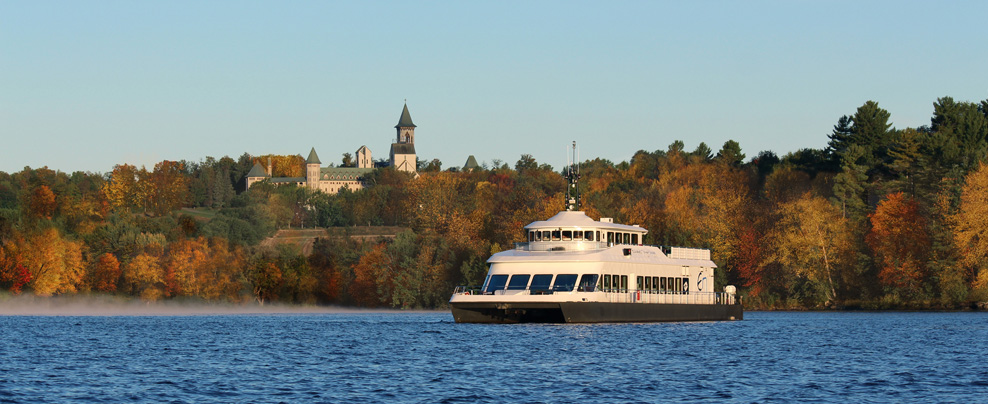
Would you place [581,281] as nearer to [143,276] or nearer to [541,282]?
[541,282]

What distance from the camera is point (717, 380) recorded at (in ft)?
143

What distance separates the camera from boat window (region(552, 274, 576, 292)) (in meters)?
69.0

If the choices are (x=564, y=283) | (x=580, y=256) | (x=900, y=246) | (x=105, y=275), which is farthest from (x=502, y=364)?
(x=105, y=275)

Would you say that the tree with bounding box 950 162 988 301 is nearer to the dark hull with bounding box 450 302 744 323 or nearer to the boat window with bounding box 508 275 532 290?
the dark hull with bounding box 450 302 744 323

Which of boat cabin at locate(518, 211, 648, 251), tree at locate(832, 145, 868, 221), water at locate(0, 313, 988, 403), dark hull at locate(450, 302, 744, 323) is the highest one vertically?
tree at locate(832, 145, 868, 221)

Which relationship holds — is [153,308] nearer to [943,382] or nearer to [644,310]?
[644,310]

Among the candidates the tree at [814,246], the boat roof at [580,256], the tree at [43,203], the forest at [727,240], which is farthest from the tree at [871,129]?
the tree at [43,203]

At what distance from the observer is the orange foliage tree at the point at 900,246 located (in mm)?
104000

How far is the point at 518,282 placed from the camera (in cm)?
6994

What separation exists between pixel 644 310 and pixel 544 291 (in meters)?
8.48

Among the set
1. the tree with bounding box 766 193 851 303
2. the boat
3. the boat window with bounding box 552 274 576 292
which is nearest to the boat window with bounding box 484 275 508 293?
the boat

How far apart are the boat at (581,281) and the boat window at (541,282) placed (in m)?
0.06

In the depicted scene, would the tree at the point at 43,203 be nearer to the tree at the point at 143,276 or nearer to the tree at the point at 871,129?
the tree at the point at 143,276

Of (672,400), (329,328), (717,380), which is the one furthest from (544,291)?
(672,400)
